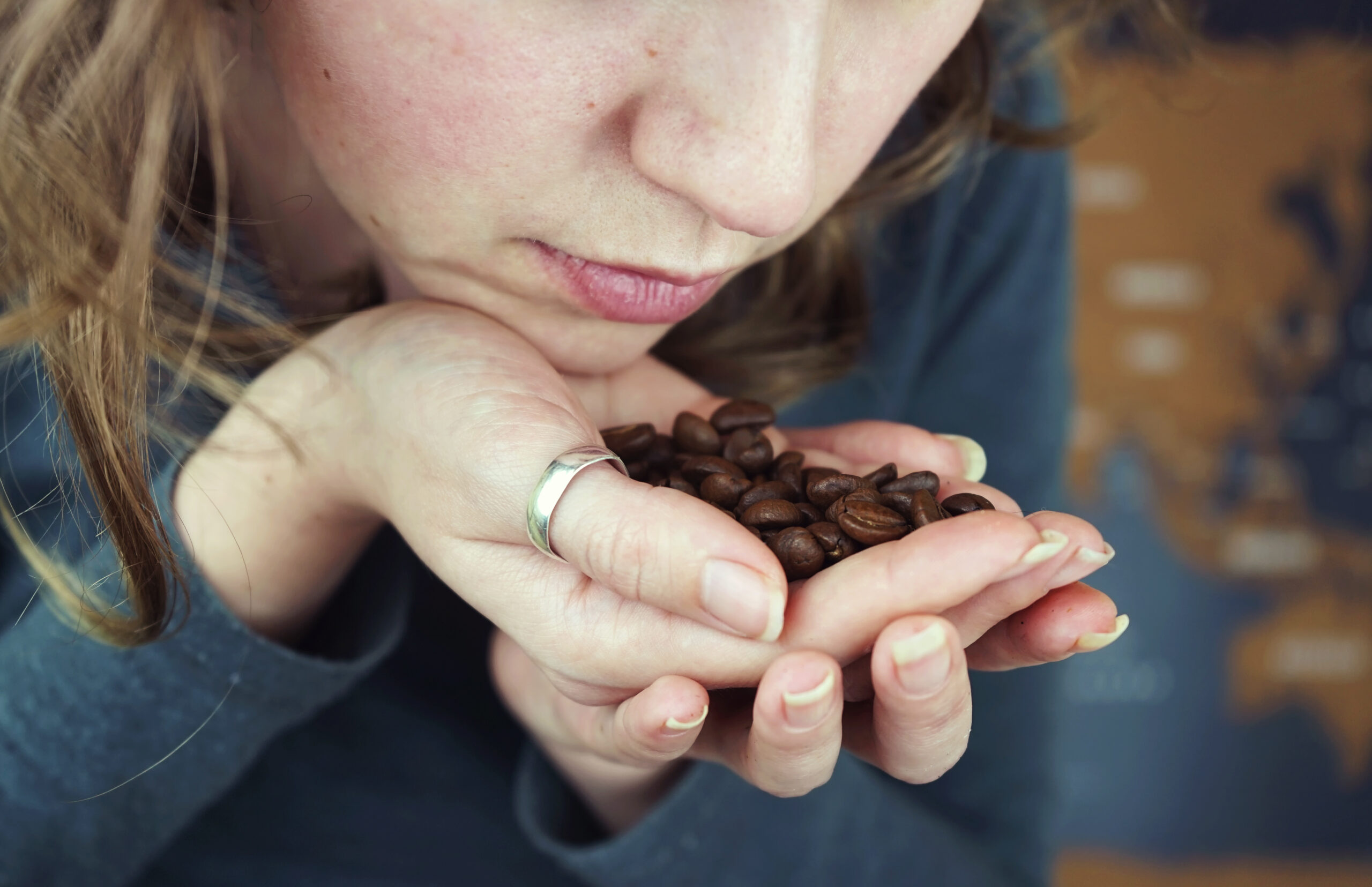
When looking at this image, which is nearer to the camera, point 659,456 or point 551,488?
point 551,488

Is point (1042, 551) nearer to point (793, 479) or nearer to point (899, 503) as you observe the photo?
point (899, 503)

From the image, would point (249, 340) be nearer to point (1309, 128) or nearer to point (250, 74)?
point (250, 74)

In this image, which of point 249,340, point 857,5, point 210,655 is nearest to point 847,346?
point 857,5

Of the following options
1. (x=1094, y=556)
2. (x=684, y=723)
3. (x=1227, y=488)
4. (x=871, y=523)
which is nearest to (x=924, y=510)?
(x=871, y=523)

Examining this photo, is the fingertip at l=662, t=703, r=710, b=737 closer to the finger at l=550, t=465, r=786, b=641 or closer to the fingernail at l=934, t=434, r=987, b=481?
the finger at l=550, t=465, r=786, b=641

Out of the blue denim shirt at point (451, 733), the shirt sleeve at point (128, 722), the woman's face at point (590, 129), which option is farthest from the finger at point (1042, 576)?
the shirt sleeve at point (128, 722)

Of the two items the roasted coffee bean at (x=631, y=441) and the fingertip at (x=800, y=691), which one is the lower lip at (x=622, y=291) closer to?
the roasted coffee bean at (x=631, y=441)
